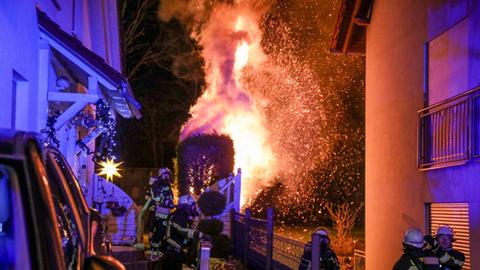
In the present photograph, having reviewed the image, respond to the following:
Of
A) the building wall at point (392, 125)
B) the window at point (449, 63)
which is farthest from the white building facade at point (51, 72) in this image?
the window at point (449, 63)

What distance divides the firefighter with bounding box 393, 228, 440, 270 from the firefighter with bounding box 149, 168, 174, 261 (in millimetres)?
4370

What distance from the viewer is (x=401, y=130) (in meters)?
11.7

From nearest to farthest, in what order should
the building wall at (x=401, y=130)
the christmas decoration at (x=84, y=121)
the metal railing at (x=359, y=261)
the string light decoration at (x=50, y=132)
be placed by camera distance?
the string light decoration at (x=50, y=132), the building wall at (x=401, y=130), the christmas decoration at (x=84, y=121), the metal railing at (x=359, y=261)

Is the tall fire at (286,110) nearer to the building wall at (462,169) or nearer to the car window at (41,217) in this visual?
the building wall at (462,169)

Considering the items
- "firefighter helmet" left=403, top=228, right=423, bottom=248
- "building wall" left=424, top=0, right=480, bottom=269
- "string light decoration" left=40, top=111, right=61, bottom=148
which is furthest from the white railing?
"firefighter helmet" left=403, top=228, right=423, bottom=248

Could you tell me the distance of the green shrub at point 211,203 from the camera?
16.8 m

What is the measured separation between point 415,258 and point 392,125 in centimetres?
592

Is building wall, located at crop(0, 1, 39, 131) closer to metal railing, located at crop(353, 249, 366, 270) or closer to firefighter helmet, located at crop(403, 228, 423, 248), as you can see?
firefighter helmet, located at crop(403, 228, 423, 248)

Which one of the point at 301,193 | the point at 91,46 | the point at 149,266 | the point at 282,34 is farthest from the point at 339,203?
the point at 149,266

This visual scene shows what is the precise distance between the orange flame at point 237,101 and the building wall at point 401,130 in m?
12.4

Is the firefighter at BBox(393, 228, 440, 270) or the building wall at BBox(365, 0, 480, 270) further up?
the building wall at BBox(365, 0, 480, 270)

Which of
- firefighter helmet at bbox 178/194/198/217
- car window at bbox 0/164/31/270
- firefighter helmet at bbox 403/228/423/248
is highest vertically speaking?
car window at bbox 0/164/31/270

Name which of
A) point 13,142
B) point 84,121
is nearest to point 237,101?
point 84,121

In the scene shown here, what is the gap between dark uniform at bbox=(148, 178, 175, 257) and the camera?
401 inches
